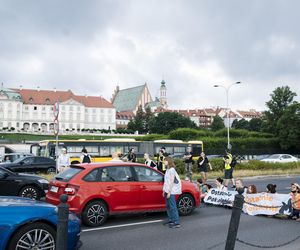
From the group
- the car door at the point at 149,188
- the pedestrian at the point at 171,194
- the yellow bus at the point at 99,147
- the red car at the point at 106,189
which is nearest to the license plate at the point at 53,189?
the red car at the point at 106,189

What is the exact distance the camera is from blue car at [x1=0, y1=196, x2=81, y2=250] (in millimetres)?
5547

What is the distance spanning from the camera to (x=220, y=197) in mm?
12828

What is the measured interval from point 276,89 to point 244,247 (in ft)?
260

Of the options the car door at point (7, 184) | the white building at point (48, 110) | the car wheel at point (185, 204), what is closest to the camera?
the car wheel at point (185, 204)

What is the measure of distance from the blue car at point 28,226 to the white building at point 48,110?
14259 cm

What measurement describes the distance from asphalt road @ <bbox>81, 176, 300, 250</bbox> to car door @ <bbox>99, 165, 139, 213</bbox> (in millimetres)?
459

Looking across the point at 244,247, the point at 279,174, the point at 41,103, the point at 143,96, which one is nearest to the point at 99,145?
the point at 279,174

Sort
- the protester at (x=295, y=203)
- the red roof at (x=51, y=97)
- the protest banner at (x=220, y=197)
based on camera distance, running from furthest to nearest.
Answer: the red roof at (x=51, y=97) < the protest banner at (x=220, y=197) < the protester at (x=295, y=203)

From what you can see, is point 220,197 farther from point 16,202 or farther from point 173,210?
point 16,202

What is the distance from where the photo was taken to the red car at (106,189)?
359 inches

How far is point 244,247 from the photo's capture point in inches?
294

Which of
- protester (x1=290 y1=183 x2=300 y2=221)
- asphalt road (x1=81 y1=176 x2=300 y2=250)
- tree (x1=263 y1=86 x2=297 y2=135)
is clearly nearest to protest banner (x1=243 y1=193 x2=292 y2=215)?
protester (x1=290 y1=183 x2=300 y2=221)

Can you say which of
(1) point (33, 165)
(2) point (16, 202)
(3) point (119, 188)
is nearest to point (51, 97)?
(1) point (33, 165)

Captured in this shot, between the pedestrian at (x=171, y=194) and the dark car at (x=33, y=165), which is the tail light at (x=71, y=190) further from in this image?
the dark car at (x=33, y=165)
